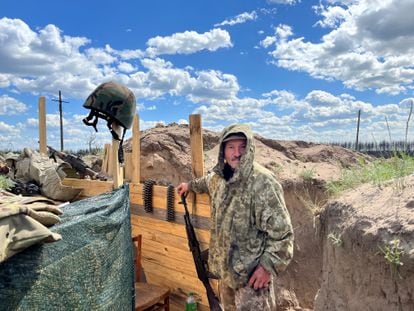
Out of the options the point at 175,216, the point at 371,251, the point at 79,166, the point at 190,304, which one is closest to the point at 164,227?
the point at 175,216

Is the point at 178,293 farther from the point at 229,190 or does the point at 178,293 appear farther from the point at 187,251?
the point at 229,190

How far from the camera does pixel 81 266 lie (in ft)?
8.53

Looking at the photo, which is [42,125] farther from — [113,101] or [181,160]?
[181,160]

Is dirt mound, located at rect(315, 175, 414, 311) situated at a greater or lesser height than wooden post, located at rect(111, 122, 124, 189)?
lesser

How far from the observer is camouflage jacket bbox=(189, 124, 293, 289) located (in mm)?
2662

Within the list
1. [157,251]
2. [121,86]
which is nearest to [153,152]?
[157,251]

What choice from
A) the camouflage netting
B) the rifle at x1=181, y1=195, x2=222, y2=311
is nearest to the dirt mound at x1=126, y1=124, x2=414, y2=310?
the rifle at x1=181, y1=195, x2=222, y2=311

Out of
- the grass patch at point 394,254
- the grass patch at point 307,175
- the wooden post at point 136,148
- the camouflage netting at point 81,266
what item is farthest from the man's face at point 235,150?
the grass patch at point 307,175

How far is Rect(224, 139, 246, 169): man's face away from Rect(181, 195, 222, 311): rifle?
0.83 metres

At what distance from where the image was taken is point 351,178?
16.9 ft

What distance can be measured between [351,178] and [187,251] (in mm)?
2525

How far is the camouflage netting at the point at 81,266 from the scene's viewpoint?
7.33 ft

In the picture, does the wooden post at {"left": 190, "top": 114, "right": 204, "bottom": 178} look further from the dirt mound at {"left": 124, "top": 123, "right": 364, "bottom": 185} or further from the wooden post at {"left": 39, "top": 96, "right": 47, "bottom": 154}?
the dirt mound at {"left": 124, "top": 123, "right": 364, "bottom": 185}

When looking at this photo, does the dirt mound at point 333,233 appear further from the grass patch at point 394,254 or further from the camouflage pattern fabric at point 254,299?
the camouflage pattern fabric at point 254,299
